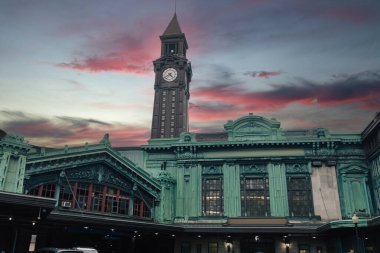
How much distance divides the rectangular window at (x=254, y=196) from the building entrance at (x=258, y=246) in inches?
125

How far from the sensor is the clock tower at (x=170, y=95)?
100 metres

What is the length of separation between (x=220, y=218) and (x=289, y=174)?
32.1 ft

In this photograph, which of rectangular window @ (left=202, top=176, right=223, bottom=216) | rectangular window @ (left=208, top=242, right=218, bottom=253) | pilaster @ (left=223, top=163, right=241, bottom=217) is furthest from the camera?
rectangular window @ (left=202, top=176, right=223, bottom=216)

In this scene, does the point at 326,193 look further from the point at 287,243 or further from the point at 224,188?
the point at 224,188

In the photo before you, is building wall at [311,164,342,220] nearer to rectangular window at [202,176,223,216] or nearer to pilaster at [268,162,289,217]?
pilaster at [268,162,289,217]

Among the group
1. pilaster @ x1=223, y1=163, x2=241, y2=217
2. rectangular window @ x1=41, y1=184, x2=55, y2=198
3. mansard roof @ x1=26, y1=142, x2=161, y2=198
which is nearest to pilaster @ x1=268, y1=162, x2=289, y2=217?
pilaster @ x1=223, y1=163, x2=241, y2=217

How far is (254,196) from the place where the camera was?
42.1 m

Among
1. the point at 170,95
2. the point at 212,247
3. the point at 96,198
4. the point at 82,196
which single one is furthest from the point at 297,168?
the point at 170,95

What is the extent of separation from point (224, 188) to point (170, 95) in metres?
64.3

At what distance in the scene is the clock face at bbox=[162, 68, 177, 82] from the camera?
105 meters

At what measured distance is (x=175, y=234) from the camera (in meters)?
38.8

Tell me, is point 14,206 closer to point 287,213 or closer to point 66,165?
point 66,165

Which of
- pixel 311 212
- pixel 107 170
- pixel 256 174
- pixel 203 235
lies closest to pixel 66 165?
pixel 107 170

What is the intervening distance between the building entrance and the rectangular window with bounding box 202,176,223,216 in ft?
15.4
